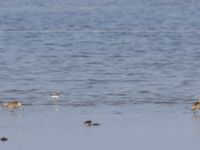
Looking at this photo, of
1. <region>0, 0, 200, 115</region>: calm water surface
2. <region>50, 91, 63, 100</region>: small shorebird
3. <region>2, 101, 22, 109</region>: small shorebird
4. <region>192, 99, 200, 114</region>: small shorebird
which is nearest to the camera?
<region>192, 99, 200, 114</region>: small shorebird

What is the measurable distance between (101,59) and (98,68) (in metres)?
2.37

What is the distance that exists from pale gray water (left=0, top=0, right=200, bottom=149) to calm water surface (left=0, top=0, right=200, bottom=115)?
0.02 meters

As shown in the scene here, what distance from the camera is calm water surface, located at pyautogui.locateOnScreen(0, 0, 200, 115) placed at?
18984mm

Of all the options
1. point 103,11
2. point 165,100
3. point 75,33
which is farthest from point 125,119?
point 103,11

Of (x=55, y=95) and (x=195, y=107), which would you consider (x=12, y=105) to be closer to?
(x=55, y=95)

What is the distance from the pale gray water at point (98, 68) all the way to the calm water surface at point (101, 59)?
0.7 inches

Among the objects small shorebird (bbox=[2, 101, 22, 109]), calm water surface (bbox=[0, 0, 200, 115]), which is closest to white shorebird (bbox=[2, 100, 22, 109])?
small shorebird (bbox=[2, 101, 22, 109])

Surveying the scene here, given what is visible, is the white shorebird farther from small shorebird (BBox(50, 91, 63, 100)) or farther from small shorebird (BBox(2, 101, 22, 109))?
small shorebird (BBox(50, 91, 63, 100))

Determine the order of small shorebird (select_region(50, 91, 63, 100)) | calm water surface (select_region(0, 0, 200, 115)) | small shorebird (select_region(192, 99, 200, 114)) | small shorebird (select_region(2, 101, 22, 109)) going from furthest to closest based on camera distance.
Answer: calm water surface (select_region(0, 0, 200, 115)) → small shorebird (select_region(50, 91, 63, 100)) → small shorebird (select_region(2, 101, 22, 109)) → small shorebird (select_region(192, 99, 200, 114))

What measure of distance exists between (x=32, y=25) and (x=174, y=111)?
25.5m

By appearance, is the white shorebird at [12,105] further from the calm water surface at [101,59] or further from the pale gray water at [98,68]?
the calm water surface at [101,59]

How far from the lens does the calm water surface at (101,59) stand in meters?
19.0

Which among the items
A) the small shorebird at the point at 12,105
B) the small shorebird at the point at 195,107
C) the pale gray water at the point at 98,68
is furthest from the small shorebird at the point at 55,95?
the small shorebird at the point at 195,107

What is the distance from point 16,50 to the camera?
29047mm
